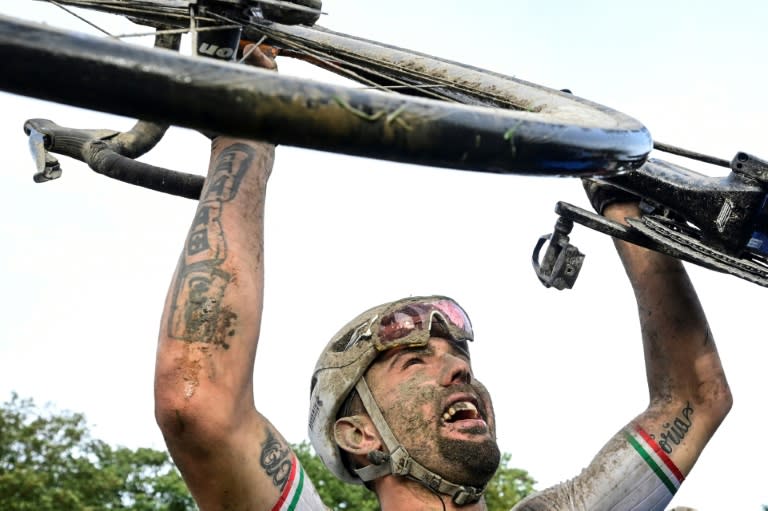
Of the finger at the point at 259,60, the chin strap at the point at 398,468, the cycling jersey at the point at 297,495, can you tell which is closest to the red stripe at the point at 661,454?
the chin strap at the point at 398,468

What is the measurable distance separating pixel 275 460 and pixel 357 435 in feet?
3.26

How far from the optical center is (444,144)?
247cm

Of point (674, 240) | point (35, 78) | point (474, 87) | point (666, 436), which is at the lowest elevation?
point (666, 436)

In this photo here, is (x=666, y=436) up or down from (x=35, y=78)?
down

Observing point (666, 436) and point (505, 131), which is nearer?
point (505, 131)

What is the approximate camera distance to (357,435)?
501cm

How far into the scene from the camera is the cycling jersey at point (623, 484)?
5.09m

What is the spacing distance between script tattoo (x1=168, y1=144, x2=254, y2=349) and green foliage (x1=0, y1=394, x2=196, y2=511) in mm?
21789

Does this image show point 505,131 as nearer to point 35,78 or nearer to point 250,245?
point 35,78

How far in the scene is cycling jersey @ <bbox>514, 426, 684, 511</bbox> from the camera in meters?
5.09

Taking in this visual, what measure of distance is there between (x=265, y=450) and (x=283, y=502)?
210 mm

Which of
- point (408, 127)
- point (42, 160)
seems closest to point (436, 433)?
point (42, 160)

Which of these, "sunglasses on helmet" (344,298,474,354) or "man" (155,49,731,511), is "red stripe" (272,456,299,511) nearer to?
"man" (155,49,731,511)

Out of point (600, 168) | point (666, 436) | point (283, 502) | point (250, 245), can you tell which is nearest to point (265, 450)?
point (283, 502)
